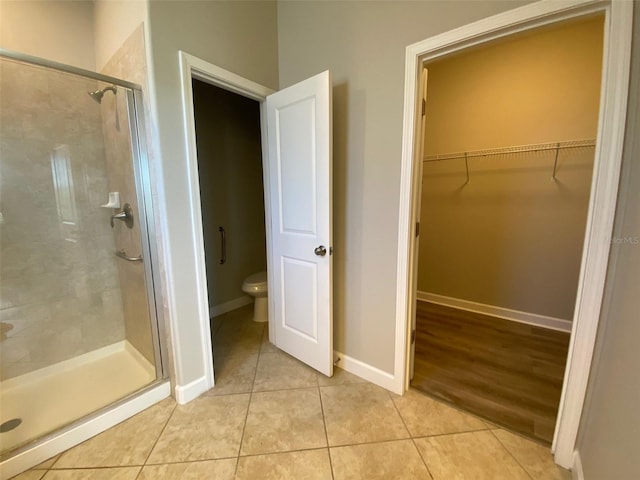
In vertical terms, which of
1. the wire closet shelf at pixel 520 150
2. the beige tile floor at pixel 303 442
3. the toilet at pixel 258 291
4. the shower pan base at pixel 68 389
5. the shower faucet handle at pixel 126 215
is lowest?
the beige tile floor at pixel 303 442

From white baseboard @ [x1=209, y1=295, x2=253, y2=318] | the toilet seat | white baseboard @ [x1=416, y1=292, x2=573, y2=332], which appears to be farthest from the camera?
white baseboard @ [x1=209, y1=295, x2=253, y2=318]

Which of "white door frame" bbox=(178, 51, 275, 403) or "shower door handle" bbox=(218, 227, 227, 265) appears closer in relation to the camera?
"white door frame" bbox=(178, 51, 275, 403)

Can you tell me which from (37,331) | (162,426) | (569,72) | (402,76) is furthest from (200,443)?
(569,72)

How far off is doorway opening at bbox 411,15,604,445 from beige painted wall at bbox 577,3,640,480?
0.67 meters

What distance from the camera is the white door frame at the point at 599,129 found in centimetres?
100

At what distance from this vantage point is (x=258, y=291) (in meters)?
2.65

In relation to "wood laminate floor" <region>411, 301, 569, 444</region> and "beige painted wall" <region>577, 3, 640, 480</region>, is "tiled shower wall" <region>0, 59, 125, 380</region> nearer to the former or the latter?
"wood laminate floor" <region>411, 301, 569, 444</region>

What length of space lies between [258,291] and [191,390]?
1.07 metres

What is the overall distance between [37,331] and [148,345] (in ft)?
2.56

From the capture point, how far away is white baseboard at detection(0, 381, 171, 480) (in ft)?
4.13

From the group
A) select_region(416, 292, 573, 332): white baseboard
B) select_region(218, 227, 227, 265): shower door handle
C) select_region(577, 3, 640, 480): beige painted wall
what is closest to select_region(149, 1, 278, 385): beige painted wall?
select_region(218, 227, 227, 265): shower door handle

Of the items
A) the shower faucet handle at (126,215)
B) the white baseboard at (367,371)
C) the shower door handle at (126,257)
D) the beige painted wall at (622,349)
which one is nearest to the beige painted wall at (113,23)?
the shower faucet handle at (126,215)

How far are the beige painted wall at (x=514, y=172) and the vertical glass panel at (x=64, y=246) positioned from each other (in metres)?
2.91

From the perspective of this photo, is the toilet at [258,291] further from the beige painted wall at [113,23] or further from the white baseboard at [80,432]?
the beige painted wall at [113,23]
